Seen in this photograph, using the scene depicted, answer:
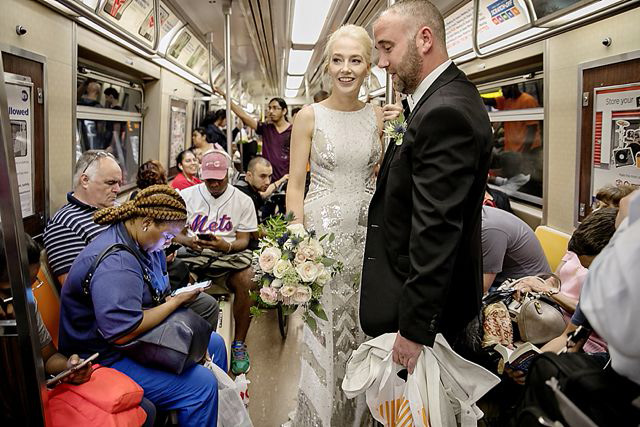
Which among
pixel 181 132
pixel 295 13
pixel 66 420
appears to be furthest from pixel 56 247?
pixel 181 132

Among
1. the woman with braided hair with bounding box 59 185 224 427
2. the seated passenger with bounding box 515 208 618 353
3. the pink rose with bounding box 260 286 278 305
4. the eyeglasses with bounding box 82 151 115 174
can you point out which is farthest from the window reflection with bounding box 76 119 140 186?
the seated passenger with bounding box 515 208 618 353

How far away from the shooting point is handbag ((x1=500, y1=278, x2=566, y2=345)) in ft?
8.31

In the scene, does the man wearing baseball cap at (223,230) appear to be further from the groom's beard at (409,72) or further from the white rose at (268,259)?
the groom's beard at (409,72)

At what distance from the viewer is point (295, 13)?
221 inches

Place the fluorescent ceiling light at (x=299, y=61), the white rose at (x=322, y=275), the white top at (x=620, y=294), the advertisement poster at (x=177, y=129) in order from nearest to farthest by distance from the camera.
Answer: the white top at (x=620, y=294)
the white rose at (x=322, y=275)
the advertisement poster at (x=177, y=129)
the fluorescent ceiling light at (x=299, y=61)

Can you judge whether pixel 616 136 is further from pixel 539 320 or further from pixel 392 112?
pixel 392 112

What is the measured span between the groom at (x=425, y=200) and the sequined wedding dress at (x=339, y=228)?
2.01 ft

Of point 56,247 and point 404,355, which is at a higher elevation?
point 56,247

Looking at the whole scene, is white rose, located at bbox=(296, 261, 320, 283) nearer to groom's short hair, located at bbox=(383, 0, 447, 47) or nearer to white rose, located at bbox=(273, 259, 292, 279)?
white rose, located at bbox=(273, 259, 292, 279)

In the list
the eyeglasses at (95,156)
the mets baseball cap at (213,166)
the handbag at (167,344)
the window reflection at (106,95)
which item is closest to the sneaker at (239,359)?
the mets baseball cap at (213,166)

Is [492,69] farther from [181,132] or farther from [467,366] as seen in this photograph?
[181,132]

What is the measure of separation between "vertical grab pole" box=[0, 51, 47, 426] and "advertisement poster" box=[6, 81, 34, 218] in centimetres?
164

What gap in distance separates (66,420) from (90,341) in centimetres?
43

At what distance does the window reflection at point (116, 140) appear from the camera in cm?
443
